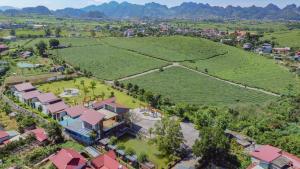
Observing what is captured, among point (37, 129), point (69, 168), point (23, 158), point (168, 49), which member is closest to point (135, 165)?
point (69, 168)

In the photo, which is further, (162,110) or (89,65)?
(89,65)

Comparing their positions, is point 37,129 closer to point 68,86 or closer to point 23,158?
point 23,158

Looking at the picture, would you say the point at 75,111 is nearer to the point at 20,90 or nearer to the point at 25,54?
the point at 20,90

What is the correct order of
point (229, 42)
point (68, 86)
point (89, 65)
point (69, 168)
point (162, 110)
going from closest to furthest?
point (69, 168) → point (162, 110) → point (68, 86) → point (89, 65) → point (229, 42)

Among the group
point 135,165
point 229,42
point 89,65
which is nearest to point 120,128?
point 135,165

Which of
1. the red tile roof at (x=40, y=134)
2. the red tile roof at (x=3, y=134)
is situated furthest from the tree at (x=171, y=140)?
the red tile roof at (x=3, y=134)

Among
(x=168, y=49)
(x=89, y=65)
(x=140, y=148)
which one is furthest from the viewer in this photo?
(x=168, y=49)

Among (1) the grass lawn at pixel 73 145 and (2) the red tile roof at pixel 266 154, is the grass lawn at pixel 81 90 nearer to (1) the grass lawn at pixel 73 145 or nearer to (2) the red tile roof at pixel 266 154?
(1) the grass lawn at pixel 73 145

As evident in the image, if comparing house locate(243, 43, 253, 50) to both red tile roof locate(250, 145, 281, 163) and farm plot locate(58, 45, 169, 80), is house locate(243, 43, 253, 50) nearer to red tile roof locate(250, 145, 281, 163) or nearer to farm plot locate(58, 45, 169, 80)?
farm plot locate(58, 45, 169, 80)
